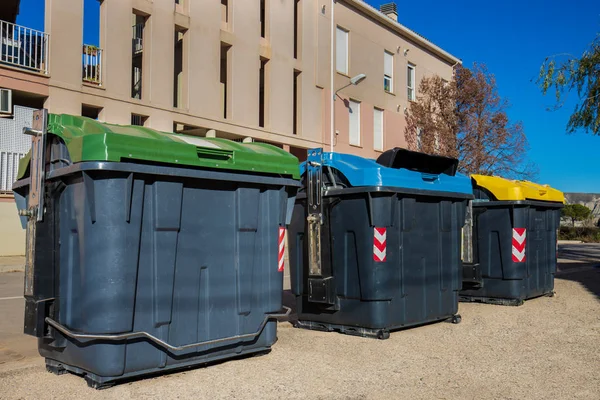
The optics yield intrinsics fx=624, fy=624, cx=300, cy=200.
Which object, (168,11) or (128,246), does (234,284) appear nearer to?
(128,246)

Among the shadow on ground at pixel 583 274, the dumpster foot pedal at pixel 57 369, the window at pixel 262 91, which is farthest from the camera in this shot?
the window at pixel 262 91

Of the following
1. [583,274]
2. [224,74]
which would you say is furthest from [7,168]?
[583,274]

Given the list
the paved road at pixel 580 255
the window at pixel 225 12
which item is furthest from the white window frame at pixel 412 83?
the window at pixel 225 12

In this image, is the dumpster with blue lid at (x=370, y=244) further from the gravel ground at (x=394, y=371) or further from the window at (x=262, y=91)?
the window at (x=262, y=91)

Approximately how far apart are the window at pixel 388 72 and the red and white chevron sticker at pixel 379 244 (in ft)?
72.1

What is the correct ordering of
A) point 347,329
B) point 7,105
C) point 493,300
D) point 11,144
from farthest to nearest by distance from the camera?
point 11,144 < point 7,105 < point 493,300 < point 347,329

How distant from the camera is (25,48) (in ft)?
52.5

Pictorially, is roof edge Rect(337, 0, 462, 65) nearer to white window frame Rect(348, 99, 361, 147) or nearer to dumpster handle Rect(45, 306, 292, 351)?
white window frame Rect(348, 99, 361, 147)

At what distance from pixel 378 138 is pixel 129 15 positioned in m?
13.3

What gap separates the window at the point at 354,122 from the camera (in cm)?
2590

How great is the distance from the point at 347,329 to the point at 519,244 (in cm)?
395

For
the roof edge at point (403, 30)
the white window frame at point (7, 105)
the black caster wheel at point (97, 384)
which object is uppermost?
the roof edge at point (403, 30)

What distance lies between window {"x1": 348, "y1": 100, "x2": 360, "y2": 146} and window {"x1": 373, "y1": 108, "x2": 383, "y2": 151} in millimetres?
1399

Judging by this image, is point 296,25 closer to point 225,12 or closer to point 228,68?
point 225,12
